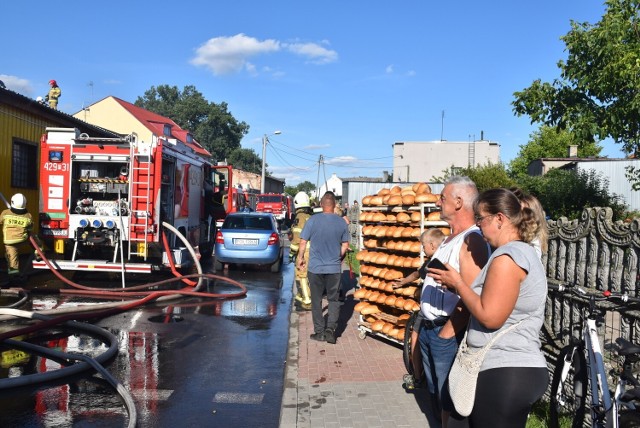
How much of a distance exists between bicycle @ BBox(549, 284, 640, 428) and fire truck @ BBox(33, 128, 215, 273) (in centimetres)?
882

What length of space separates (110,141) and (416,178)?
54.3 m

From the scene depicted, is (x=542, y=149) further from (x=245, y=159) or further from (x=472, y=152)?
(x=245, y=159)

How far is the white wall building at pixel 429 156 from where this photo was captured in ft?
209

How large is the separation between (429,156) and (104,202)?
54977 mm

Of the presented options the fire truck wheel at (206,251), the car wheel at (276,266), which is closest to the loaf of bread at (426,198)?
the car wheel at (276,266)

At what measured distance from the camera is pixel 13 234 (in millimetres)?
10930

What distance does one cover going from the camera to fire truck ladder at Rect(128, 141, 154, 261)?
11.3 m

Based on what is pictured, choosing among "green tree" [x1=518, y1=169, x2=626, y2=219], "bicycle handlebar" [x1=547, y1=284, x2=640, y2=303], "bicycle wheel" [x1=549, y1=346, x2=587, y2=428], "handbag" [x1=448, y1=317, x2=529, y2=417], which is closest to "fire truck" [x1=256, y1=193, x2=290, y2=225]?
"green tree" [x1=518, y1=169, x2=626, y2=219]

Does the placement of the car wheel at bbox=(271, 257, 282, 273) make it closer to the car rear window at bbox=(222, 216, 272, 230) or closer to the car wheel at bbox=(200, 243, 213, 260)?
the car rear window at bbox=(222, 216, 272, 230)

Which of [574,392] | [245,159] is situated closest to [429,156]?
[245,159]

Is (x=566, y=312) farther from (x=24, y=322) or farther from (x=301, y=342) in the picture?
(x=24, y=322)

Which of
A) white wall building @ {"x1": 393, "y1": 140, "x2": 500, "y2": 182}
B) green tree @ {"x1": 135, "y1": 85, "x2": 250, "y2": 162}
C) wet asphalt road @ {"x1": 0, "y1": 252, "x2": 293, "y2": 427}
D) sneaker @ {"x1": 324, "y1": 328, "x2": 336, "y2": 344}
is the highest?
green tree @ {"x1": 135, "y1": 85, "x2": 250, "y2": 162}

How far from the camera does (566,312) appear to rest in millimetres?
4871

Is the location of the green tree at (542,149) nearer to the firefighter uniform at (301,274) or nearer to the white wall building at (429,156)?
the white wall building at (429,156)
